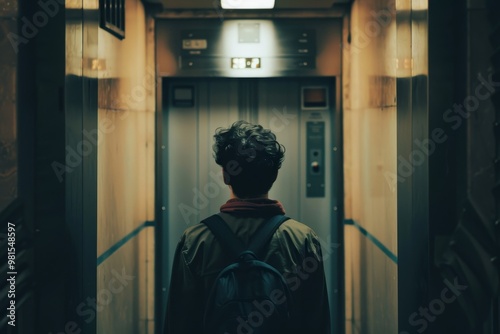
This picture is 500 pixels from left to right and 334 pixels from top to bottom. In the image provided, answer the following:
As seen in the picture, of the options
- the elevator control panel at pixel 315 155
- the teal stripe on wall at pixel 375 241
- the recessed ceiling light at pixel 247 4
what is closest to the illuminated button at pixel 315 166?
the elevator control panel at pixel 315 155

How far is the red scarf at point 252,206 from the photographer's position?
2.39m

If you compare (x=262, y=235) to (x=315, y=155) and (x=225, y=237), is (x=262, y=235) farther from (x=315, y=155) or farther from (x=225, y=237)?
(x=315, y=155)

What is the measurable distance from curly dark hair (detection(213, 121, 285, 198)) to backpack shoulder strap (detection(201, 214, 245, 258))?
0.16 meters

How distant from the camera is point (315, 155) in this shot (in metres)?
5.03

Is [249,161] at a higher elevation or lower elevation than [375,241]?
higher

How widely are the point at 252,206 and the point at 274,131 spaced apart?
268 cm

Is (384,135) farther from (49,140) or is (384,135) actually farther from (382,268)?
(49,140)

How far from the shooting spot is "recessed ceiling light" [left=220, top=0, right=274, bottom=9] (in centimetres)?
465

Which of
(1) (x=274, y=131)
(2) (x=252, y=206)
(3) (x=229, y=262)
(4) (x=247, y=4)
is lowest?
(3) (x=229, y=262)

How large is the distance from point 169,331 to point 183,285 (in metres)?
0.20

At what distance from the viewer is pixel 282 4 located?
4766 mm

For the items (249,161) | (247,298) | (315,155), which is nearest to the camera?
(247,298)

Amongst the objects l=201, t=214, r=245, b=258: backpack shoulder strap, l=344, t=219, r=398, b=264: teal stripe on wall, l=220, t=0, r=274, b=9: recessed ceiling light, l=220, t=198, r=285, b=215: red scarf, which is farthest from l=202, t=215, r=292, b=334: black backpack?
l=220, t=0, r=274, b=9: recessed ceiling light

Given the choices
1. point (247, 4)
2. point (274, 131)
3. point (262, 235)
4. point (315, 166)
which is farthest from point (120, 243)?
point (262, 235)
